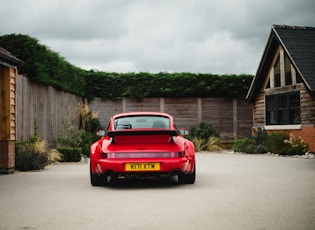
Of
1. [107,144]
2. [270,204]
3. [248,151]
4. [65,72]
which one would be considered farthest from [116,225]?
[248,151]

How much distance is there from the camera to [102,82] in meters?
24.2

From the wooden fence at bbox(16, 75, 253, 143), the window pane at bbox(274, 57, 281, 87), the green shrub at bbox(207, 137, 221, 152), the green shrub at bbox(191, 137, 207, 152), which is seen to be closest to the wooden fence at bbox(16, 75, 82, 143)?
the wooden fence at bbox(16, 75, 253, 143)

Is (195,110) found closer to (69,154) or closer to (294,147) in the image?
(294,147)

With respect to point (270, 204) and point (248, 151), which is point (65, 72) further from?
point (270, 204)

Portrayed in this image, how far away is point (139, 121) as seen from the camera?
9.73m

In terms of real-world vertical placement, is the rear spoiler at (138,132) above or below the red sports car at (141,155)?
above

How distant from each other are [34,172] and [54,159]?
3.55m

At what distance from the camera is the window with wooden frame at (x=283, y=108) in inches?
824

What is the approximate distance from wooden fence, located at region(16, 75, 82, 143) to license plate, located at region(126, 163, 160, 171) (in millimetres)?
6189

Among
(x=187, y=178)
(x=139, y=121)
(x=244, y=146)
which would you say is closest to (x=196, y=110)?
(x=244, y=146)

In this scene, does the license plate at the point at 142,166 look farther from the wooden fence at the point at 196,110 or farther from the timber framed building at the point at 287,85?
the wooden fence at the point at 196,110

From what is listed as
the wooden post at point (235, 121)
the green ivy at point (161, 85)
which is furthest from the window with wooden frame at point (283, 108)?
the green ivy at point (161, 85)

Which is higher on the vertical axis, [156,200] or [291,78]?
[291,78]

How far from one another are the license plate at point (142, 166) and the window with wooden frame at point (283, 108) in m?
13.6
